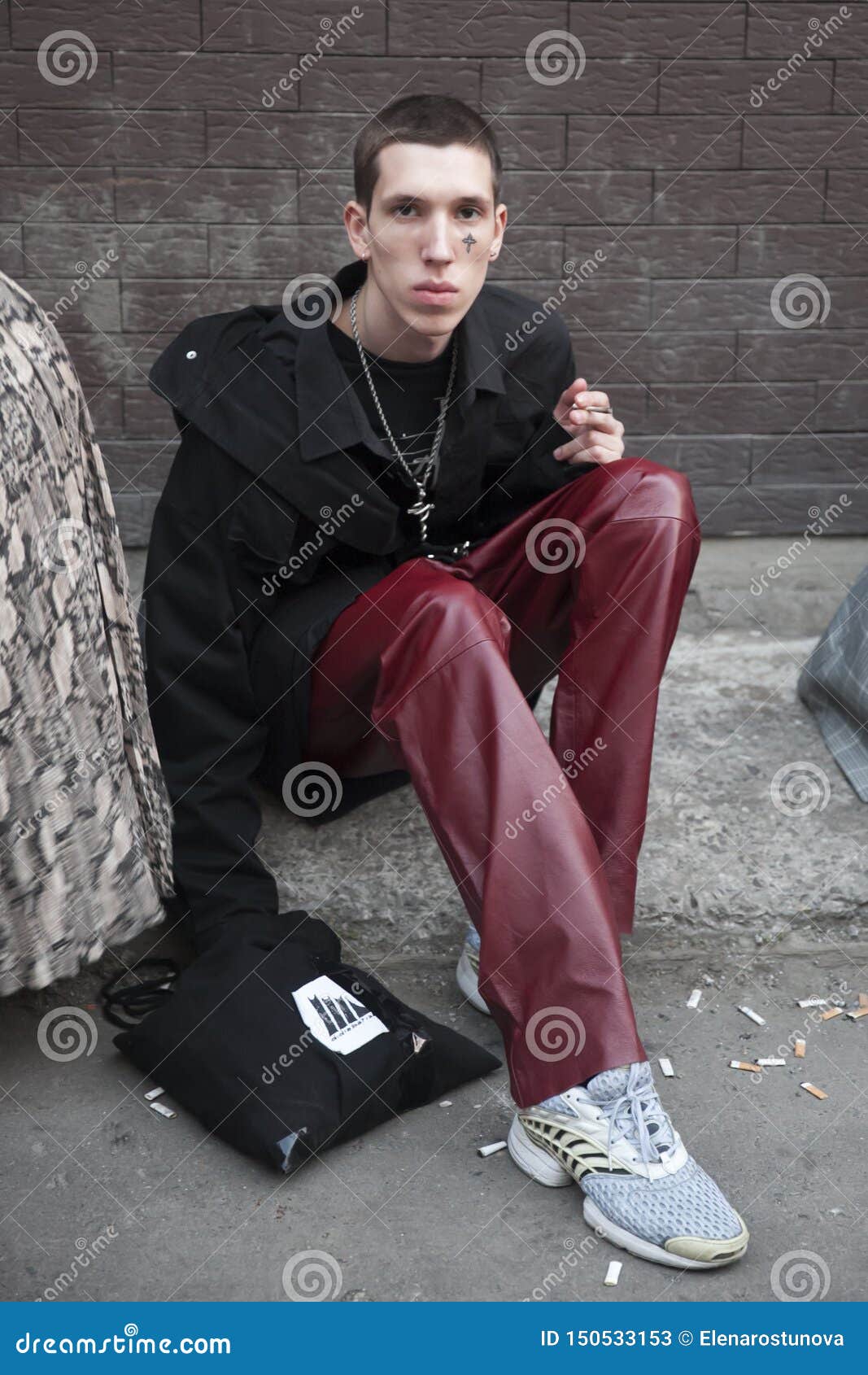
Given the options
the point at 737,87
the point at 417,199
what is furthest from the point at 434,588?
the point at 737,87

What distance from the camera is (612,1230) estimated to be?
2006mm

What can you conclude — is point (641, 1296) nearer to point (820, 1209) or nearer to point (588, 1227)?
point (588, 1227)

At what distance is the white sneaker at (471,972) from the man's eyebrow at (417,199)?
1.31m

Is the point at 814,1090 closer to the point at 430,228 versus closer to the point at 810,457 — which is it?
the point at 430,228

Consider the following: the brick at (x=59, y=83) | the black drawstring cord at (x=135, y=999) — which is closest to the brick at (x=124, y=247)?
the brick at (x=59, y=83)

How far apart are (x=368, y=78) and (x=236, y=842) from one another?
82.9 inches

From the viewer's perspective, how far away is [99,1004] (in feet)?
8.52

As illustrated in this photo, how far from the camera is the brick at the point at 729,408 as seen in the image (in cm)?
393

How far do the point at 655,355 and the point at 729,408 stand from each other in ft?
0.89

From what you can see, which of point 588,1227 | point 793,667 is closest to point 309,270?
point 793,667

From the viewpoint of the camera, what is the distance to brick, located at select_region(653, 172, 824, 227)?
12.3ft

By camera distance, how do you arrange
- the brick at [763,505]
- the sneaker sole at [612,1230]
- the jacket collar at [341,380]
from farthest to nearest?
the brick at [763,505] < the jacket collar at [341,380] < the sneaker sole at [612,1230]

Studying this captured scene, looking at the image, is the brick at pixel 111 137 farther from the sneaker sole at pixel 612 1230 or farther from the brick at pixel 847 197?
the sneaker sole at pixel 612 1230

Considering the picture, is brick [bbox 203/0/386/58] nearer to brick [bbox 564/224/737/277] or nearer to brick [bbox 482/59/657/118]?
brick [bbox 482/59/657/118]
